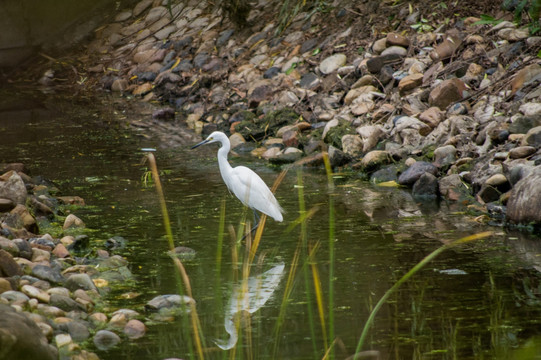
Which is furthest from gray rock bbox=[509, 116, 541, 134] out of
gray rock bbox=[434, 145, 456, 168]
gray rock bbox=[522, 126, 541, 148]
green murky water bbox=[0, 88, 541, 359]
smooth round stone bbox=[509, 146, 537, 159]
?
green murky water bbox=[0, 88, 541, 359]

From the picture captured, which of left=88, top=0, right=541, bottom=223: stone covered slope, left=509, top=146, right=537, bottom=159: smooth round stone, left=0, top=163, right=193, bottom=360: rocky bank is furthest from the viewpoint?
left=88, top=0, right=541, bottom=223: stone covered slope

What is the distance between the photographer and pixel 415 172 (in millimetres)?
7633

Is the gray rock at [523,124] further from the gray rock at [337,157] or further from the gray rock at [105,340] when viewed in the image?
the gray rock at [105,340]

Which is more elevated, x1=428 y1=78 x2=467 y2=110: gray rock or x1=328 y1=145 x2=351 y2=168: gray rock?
x1=428 y1=78 x2=467 y2=110: gray rock

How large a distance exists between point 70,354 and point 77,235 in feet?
8.28

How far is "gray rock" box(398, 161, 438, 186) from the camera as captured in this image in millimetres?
7598

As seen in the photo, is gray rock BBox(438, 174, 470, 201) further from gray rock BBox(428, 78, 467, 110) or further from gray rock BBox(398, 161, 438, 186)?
gray rock BBox(428, 78, 467, 110)

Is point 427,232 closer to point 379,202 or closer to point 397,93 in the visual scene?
point 379,202

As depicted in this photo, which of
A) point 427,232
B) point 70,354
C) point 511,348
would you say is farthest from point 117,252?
point 511,348

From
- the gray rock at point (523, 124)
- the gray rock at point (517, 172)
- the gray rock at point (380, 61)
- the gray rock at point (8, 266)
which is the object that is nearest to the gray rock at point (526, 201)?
the gray rock at point (517, 172)

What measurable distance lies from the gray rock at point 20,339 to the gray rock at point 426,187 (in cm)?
475

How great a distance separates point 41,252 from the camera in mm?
5223

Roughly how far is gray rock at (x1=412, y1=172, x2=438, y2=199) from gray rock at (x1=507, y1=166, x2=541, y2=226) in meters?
1.24

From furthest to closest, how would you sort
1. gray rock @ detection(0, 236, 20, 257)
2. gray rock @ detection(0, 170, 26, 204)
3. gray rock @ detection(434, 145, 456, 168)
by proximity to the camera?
gray rock @ detection(434, 145, 456, 168) < gray rock @ detection(0, 170, 26, 204) < gray rock @ detection(0, 236, 20, 257)
